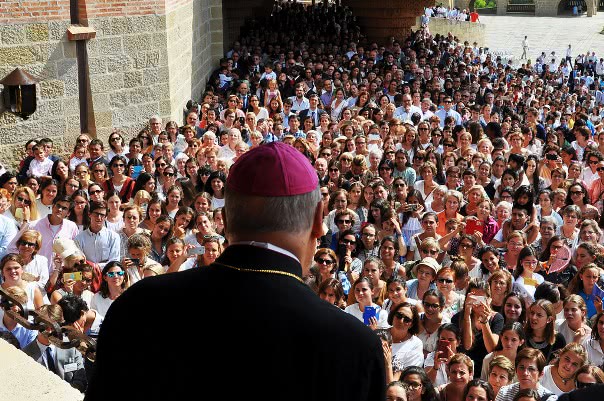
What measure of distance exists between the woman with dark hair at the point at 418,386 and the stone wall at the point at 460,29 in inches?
1364

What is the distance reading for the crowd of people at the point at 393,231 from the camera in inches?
255

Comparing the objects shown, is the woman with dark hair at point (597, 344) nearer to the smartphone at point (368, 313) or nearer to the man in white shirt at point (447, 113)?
the smartphone at point (368, 313)

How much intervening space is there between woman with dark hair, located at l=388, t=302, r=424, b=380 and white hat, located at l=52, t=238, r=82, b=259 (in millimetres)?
2738

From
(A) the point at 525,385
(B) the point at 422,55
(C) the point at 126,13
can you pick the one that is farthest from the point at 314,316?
(B) the point at 422,55

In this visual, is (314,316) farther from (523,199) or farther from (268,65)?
(268,65)

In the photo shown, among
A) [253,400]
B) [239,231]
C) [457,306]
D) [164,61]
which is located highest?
[239,231]

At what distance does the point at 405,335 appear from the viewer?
671 cm

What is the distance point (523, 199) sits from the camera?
9.62 m

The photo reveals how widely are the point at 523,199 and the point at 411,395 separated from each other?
4426 millimetres

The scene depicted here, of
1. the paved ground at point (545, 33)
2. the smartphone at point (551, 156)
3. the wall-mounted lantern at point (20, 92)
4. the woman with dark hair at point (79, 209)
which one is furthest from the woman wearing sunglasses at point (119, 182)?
the paved ground at point (545, 33)

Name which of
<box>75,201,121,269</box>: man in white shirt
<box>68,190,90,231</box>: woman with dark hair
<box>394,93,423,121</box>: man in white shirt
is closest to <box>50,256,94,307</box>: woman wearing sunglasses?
<box>75,201,121,269</box>: man in white shirt

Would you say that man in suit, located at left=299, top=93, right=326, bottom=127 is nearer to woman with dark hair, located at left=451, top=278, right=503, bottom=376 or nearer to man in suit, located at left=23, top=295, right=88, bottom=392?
woman with dark hair, located at left=451, top=278, right=503, bottom=376

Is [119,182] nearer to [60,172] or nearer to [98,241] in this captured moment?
[60,172]

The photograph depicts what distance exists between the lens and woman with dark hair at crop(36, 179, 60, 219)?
8.94 metres
